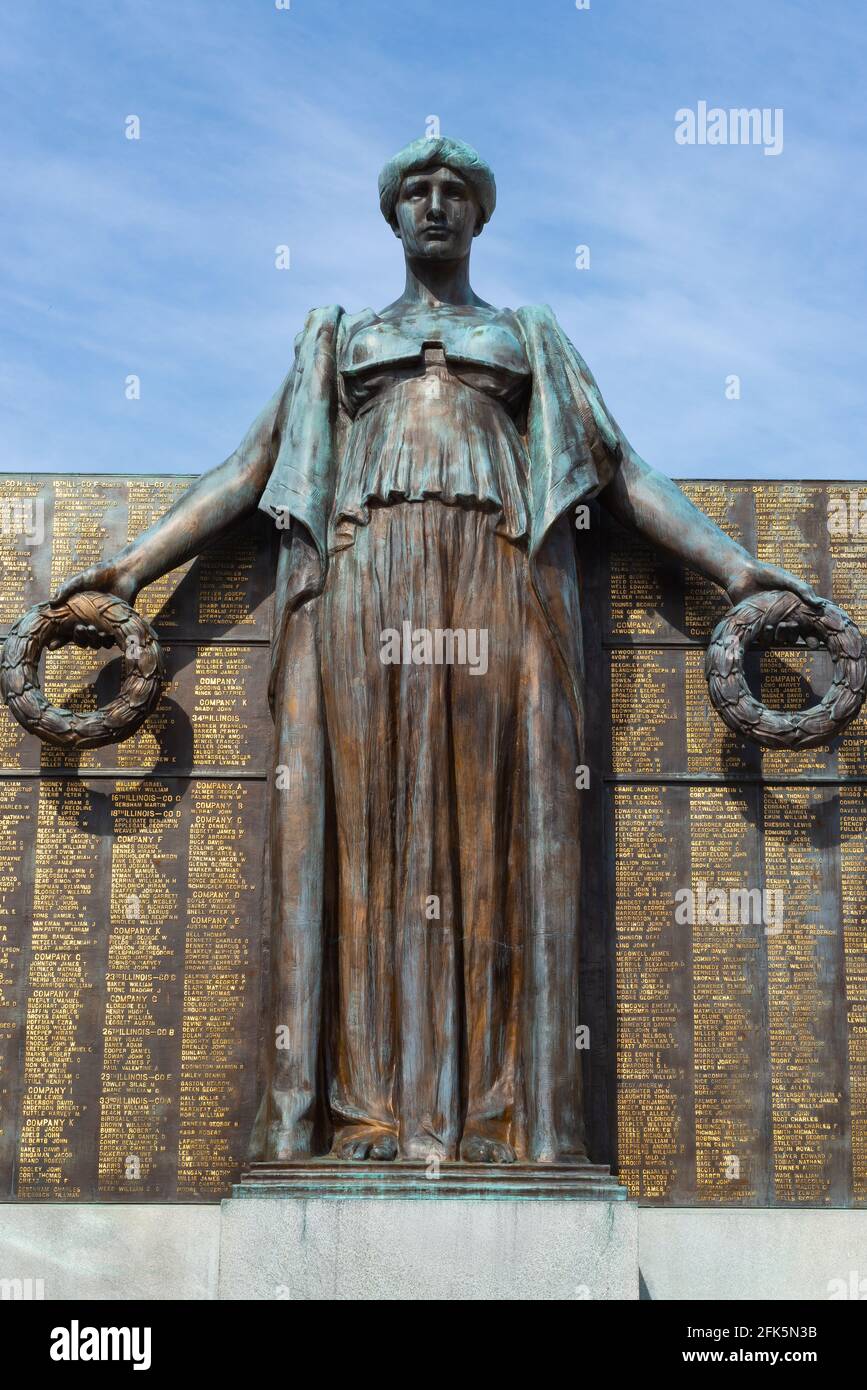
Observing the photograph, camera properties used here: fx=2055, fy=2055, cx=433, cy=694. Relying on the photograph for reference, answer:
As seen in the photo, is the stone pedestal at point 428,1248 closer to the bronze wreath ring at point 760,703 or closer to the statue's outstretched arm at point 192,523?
the bronze wreath ring at point 760,703

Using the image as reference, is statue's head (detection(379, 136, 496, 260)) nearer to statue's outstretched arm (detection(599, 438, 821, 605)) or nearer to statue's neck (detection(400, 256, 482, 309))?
statue's neck (detection(400, 256, 482, 309))

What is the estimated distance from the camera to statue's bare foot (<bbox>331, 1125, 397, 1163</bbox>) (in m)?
14.0

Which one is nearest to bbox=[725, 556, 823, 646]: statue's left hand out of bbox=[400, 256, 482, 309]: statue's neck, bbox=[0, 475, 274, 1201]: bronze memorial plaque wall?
bbox=[400, 256, 482, 309]: statue's neck

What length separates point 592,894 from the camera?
1566 centimetres

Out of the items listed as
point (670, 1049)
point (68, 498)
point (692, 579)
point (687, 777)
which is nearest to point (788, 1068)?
point (670, 1049)

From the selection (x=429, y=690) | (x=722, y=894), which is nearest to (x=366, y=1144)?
(x=429, y=690)

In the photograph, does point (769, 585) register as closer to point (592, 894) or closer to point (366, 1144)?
point (592, 894)

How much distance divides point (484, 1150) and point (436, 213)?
7047 mm

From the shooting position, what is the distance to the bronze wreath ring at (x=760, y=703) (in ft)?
50.6

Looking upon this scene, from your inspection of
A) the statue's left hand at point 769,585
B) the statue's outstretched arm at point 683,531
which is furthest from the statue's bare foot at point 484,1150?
the statue's outstretched arm at point 683,531

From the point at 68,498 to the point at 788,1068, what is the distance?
7236 mm

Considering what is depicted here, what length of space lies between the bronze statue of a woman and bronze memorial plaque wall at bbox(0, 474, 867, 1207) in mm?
776

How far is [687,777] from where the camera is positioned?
16031 millimetres
